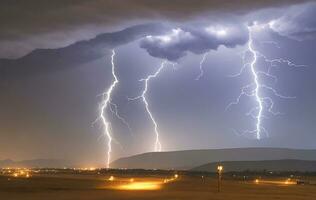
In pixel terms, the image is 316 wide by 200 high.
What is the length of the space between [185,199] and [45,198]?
31.8ft

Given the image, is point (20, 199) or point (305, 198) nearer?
point (20, 199)

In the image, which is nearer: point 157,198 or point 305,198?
point 157,198

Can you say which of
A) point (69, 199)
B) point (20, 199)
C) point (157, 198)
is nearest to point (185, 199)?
point (157, 198)

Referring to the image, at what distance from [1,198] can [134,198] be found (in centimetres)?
909

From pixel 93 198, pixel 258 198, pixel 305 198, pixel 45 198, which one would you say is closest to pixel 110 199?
pixel 93 198

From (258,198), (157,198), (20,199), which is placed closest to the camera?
(20,199)

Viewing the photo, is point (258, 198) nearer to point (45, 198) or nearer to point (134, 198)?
point (134, 198)

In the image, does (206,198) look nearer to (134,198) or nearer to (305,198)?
(134,198)

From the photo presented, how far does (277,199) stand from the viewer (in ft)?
137

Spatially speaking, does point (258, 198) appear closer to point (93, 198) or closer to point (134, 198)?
point (134, 198)

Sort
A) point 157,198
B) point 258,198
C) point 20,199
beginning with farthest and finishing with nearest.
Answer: point 258,198, point 157,198, point 20,199

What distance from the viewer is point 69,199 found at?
37.4 m

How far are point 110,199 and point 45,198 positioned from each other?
457cm

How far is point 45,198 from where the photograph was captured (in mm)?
38531
